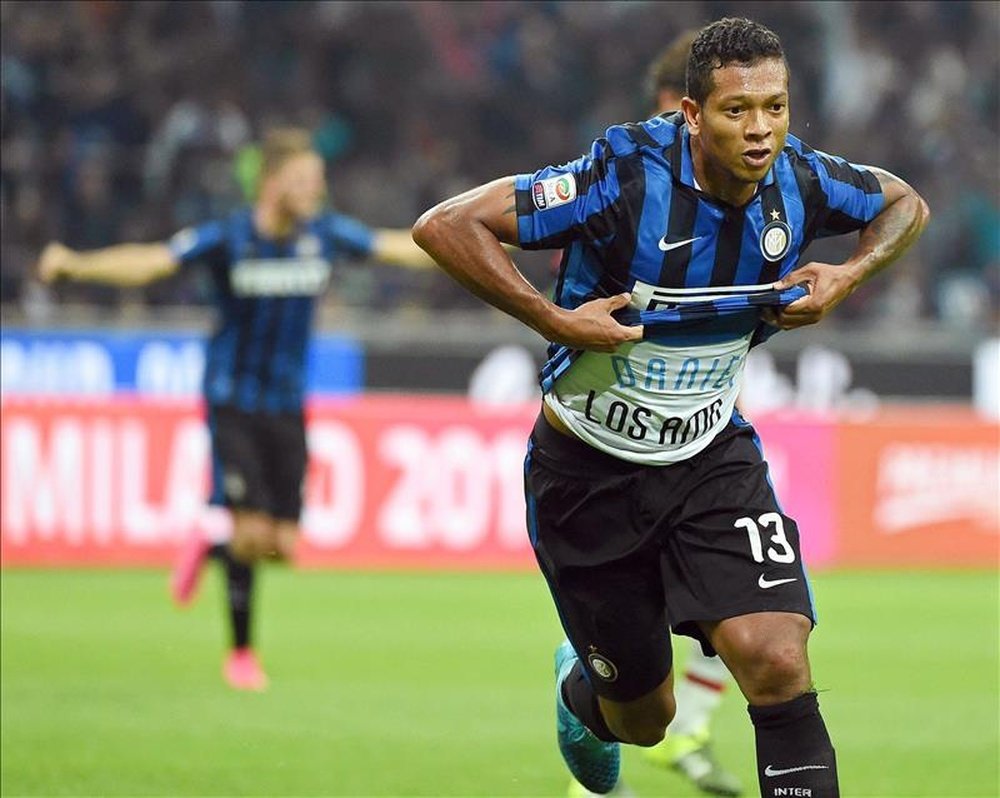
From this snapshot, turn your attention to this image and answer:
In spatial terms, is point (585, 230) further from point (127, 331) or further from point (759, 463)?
point (127, 331)

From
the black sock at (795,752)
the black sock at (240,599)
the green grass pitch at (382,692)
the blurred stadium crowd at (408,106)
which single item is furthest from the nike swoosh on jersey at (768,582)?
the blurred stadium crowd at (408,106)

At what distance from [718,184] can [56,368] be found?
12.2 meters

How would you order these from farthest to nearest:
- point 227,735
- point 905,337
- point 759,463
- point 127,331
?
point 905,337 < point 127,331 < point 227,735 < point 759,463

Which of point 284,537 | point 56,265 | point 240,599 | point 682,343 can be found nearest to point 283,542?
point 284,537

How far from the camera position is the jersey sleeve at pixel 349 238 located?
9.96 meters

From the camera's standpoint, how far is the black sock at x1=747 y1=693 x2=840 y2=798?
456 cm

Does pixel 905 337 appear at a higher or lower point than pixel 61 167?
lower

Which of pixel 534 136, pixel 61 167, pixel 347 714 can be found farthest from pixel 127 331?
pixel 347 714

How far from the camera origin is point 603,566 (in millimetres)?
5102

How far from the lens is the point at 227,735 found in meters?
7.54

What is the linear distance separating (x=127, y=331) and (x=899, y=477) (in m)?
6.34

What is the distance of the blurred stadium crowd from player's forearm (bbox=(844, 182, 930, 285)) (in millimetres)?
12021

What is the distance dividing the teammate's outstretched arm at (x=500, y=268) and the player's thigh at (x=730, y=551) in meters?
0.53

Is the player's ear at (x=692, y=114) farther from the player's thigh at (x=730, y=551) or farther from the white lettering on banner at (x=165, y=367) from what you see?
the white lettering on banner at (x=165, y=367)
